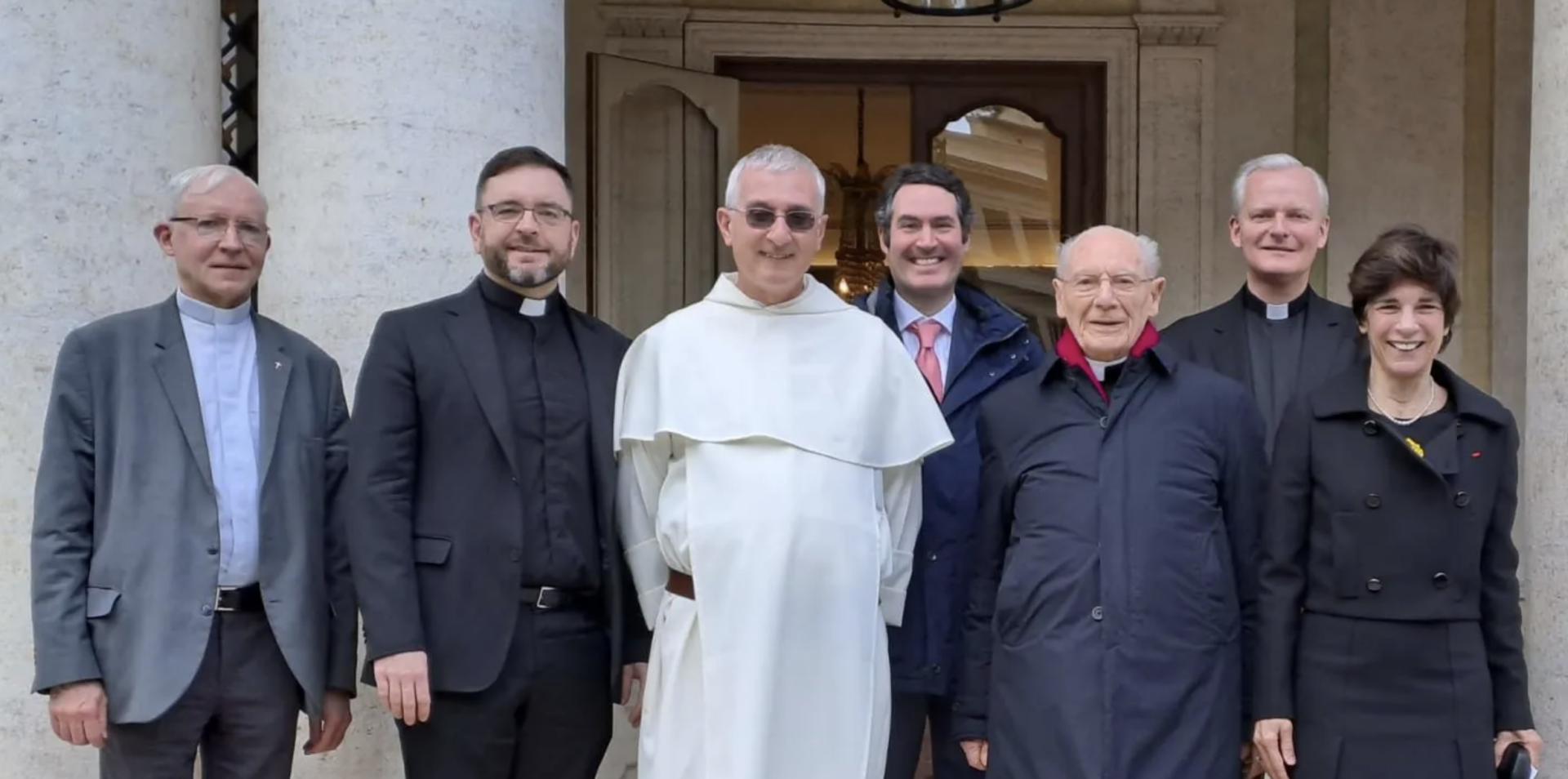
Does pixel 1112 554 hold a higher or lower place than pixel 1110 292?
lower

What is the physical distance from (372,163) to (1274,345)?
232 centimetres

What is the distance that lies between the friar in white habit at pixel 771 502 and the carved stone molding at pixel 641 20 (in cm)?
454

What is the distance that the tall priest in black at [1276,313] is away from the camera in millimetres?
3881

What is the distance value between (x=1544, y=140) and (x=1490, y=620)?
1523 mm

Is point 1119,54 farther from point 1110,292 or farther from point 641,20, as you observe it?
point 1110,292

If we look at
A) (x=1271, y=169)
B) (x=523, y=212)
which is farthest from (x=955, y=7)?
(x=523, y=212)

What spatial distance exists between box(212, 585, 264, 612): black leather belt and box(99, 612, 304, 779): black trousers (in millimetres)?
16

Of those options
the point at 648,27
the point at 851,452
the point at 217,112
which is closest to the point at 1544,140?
the point at 851,452

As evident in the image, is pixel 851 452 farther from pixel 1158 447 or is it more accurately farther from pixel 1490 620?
pixel 1490 620

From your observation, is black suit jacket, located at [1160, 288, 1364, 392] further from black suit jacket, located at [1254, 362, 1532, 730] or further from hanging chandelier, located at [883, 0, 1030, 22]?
hanging chandelier, located at [883, 0, 1030, 22]

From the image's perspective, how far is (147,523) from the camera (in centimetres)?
328

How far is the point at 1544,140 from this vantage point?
4.11 meters

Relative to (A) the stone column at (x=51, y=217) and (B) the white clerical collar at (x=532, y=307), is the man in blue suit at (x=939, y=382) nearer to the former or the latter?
(B) the white clerical collar at (x=532, y=307)

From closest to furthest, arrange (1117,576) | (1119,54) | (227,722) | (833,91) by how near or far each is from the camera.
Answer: (1117,576) < (227,722) < (1119,54) < (833,91)
